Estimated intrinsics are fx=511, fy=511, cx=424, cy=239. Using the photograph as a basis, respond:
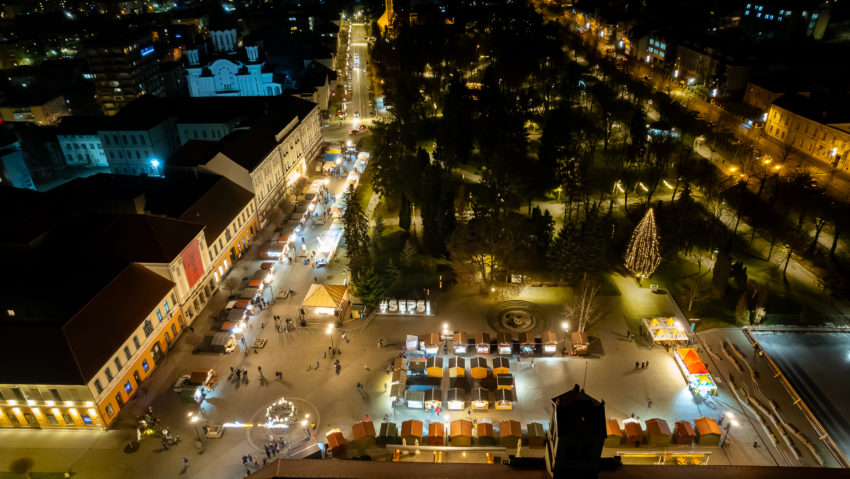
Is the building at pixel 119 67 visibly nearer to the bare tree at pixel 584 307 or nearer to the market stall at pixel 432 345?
the market stall at pixel 432 345

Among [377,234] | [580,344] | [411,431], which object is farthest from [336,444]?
[377,234]

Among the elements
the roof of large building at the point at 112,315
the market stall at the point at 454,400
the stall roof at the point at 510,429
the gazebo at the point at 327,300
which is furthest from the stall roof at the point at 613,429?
the roof of large building at the point at 112,315

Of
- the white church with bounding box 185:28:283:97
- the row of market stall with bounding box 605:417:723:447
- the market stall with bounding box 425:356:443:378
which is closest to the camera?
the row of market stall with bounding box 605:417:723:447

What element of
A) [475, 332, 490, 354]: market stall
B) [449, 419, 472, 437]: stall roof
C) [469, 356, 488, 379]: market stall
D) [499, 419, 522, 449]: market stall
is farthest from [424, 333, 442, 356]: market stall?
[499, 419, 522, 449]: market stall

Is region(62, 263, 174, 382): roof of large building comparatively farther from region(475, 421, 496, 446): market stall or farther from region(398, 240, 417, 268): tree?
region(475, 421, 496, 446): market stall

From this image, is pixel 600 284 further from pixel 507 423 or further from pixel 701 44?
pixel 701 44

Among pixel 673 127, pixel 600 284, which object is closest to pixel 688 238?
pixel 600 284
